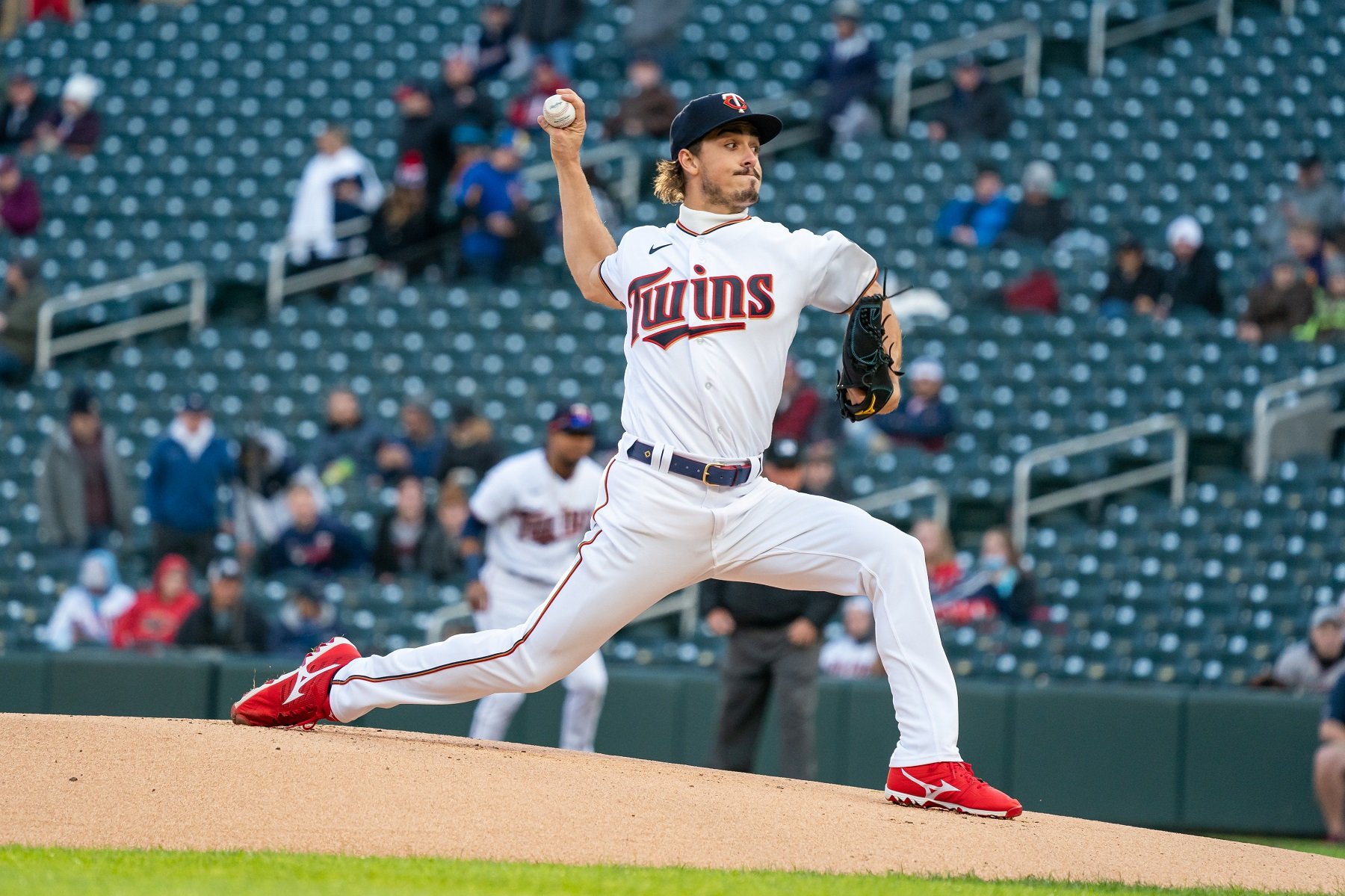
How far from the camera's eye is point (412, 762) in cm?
528

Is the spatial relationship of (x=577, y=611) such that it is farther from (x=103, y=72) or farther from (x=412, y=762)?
(x=103, y=72)

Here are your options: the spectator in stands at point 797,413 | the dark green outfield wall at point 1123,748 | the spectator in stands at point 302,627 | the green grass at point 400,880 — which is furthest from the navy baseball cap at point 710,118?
the spectator in stands at point 797,413

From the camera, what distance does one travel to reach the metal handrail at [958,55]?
16219 millimetres

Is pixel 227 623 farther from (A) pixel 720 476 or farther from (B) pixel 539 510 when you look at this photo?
(A) pixel 720 476

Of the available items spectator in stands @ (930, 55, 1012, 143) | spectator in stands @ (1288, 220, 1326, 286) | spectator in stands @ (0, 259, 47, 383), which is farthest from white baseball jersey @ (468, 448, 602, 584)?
spectator in stands @ (930, 55, 1012, 143)

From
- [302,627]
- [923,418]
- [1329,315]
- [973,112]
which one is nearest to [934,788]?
[302,627]

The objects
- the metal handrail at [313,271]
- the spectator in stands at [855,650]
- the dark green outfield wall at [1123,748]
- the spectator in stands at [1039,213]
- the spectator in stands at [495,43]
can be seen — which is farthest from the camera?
the spectator in stands at [495,43]

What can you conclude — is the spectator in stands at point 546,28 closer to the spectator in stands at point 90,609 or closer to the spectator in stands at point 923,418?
the spectator in stands at point 923,418

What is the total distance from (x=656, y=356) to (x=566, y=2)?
1240 centimetres

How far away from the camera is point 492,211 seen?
14.6m

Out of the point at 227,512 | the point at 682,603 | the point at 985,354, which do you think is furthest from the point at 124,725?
the point at 985,354

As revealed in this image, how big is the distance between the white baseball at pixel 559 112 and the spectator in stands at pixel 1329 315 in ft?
31.2

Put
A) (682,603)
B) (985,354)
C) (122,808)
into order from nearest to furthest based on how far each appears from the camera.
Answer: (122,808), (682,603), (985,354)

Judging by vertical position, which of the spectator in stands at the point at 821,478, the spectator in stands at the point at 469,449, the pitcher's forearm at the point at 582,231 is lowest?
the spectator in stands at the point at 821,478
